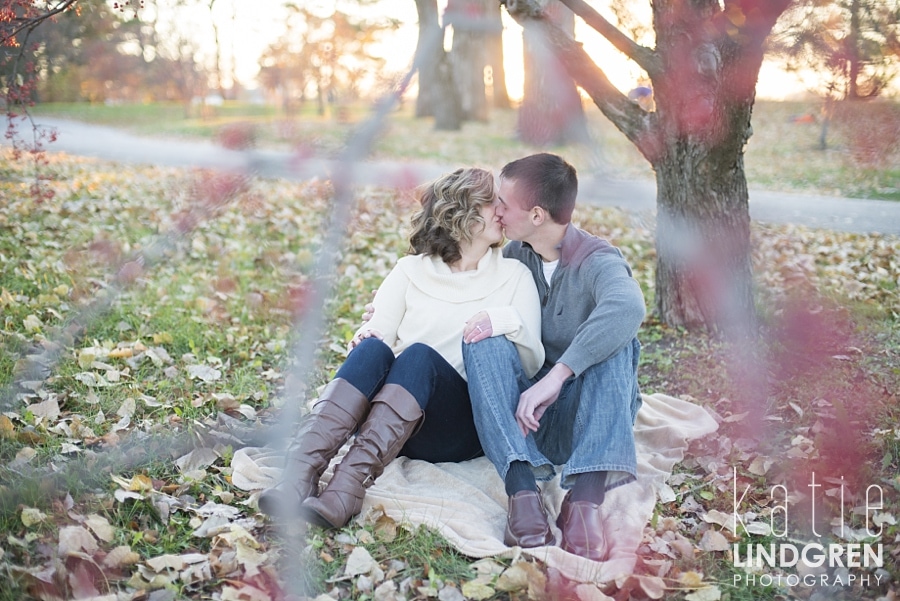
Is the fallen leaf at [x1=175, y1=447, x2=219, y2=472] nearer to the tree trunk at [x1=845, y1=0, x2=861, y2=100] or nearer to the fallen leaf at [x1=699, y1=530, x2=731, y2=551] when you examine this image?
the fallen leaf at [x1=699, y1=530, x2=731, y2=551]

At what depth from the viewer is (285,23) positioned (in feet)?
49.1

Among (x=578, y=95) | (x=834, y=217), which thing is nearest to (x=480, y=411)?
(x=834, y=217)

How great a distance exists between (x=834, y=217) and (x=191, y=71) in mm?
20063

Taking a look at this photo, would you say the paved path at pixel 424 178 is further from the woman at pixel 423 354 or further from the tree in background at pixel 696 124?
the woman at pixel 423 354

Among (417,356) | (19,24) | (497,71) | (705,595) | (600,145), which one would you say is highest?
(497,71)

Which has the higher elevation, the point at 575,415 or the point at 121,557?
the point at 575,415

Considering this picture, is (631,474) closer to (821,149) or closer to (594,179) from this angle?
(594,179)

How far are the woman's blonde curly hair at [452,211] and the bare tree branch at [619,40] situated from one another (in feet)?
4.10

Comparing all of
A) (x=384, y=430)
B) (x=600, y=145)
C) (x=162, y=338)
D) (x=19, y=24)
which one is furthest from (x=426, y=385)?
(x=600, y=145)

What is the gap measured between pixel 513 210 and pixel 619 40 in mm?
1358

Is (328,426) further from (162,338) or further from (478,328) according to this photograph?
(162,338)

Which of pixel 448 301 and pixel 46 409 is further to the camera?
pixel 46 409

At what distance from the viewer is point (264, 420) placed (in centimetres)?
344

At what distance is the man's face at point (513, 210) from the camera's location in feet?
9.51
